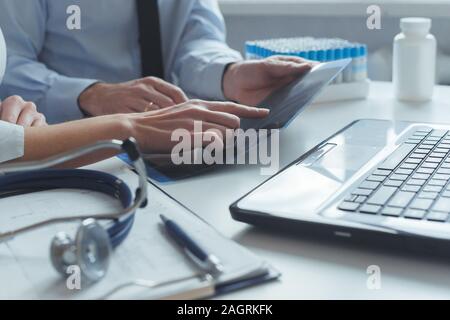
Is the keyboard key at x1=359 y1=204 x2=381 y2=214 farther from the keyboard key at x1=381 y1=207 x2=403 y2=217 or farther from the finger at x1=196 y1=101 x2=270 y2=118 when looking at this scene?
the finger at x1=196 y1=101 x2=270 y2=118

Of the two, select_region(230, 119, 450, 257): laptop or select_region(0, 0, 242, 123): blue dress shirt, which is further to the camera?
select_region(0, 0, 242, 123): blue dress shirt

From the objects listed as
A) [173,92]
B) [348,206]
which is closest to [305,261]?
[348,206]

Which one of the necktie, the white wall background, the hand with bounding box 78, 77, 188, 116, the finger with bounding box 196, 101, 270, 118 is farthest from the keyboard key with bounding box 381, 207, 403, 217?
the white wall background

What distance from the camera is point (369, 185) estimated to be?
0.66 m

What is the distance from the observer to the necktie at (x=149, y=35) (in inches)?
51.1

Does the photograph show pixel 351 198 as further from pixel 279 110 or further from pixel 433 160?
pixel 279 110

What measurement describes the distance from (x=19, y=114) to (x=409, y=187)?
1.85ft

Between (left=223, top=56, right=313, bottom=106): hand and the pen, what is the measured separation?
514mm

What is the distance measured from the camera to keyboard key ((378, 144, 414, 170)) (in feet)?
2.37

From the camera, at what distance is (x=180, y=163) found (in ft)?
2.69

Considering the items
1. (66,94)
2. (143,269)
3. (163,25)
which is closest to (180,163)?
(143,269)

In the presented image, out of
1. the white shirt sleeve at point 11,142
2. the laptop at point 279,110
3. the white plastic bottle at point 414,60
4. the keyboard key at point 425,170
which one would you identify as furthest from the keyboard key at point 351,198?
the white plastic bottle at point 414,60

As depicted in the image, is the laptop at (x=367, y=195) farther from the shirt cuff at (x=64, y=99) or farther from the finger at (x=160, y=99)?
the shirt cuff at (x=64, y=99)
